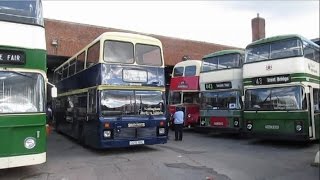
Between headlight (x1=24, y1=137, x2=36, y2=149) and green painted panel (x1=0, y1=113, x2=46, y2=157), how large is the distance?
0.15 feet

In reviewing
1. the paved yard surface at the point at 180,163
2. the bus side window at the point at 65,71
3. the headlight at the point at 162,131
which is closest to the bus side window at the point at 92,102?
the paved yard surface at the point at 180,163

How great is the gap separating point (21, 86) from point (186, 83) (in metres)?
14.0

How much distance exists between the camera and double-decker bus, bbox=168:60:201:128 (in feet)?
69.7

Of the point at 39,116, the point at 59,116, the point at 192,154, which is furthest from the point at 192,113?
the point at 39,116

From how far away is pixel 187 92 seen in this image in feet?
71.4

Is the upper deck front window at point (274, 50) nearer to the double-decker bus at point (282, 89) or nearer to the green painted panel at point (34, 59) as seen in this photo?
the double-decker bus at point (282, 89)

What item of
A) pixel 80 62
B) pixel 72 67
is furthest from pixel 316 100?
pixel 72 67

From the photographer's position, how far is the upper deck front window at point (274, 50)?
14.2 metres

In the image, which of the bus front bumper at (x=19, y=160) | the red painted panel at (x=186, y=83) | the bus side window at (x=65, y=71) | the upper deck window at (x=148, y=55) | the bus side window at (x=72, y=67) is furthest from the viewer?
the red painted panel at (x=186, y=83)

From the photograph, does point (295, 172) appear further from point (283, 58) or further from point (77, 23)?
point (77, 23)

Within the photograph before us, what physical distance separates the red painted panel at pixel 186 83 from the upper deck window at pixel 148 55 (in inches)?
323

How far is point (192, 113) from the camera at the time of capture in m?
21.3

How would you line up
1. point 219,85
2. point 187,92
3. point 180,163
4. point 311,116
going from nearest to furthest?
point 180,163
point 311,116
point 219,85
point 187,92

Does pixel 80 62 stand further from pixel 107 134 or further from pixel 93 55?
pixel 107 134
